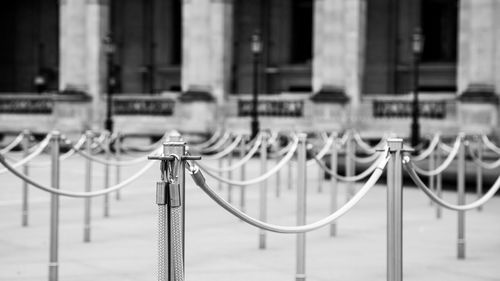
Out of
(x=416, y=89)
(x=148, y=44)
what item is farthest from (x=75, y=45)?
(x=416, y=89)

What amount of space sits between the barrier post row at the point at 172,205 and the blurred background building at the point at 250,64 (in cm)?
2358

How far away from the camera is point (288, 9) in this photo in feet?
138

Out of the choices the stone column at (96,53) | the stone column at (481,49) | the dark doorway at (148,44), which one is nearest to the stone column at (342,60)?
the stone column at (481,49)

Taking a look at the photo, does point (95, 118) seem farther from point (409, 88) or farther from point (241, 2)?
point (409, 88)

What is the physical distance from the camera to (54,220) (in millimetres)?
7816

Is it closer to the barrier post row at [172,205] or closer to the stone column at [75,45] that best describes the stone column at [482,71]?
the stone column at [75,45]

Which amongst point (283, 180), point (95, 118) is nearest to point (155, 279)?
point (283, 180)

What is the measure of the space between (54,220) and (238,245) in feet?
8.87

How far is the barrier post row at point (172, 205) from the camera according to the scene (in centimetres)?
451

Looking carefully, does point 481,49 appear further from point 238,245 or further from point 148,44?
point 148,44

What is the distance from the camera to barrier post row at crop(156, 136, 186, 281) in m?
4.51

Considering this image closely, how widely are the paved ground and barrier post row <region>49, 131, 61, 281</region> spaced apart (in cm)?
17

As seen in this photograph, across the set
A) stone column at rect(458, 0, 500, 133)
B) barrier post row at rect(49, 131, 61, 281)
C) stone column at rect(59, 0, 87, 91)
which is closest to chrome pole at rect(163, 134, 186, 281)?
barrier post row at rect(49, 131, 61, 281)

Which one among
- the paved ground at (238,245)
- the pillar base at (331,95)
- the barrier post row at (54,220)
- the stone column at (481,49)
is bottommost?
the paved ground at (238,245)
